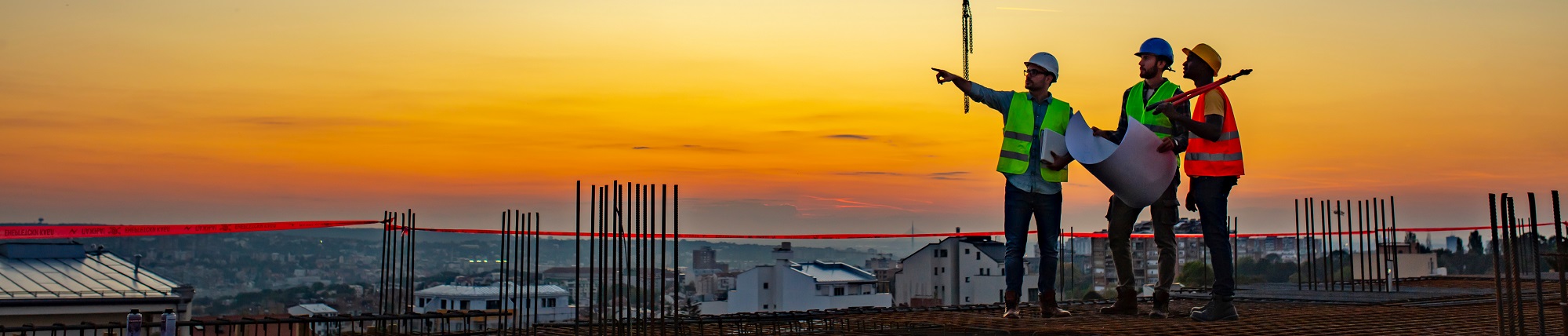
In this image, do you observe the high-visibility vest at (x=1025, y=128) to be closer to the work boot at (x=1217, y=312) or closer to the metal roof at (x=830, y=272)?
the work boot at (x=1217, y=312)

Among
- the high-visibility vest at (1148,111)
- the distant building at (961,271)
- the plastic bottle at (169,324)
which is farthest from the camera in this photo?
the distant building at (961,271)

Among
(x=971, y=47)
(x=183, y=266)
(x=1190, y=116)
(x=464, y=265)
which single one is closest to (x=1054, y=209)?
(x=1190, y=116)

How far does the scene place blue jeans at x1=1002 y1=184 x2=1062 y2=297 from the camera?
7.80 metres

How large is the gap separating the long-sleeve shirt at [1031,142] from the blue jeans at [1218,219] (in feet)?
2.83

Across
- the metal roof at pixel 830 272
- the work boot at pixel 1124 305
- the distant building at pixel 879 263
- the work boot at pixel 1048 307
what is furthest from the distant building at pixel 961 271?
the work boot at pixel 1048 307

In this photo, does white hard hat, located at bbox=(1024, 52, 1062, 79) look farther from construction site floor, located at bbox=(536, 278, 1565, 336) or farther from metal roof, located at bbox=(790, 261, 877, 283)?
metal roof, located at bbox=(790, 261, 877, 283)

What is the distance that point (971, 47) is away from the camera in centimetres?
956

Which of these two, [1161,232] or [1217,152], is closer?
[1217,152]

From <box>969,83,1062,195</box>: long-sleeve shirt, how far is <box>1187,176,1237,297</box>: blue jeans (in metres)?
0.86

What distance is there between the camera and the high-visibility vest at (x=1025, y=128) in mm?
7695

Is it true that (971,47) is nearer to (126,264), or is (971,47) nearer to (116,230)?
(116,230)

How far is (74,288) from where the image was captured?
26.4 m

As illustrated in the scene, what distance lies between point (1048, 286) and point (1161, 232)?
0.75m

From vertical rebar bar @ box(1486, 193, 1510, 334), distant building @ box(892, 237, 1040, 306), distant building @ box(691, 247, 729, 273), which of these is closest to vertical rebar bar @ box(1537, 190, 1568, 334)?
vertical rebar bar @ box(1486, 193, 1510, 334)
